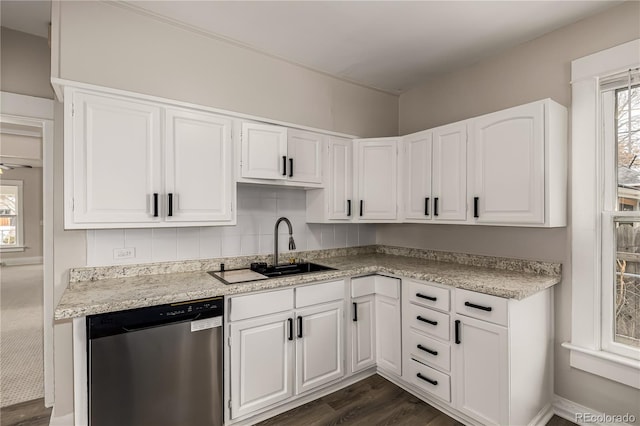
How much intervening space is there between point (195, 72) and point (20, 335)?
3708 millimetres

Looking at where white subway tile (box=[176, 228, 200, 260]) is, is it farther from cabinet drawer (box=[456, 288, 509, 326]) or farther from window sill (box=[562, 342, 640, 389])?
window sill (box=[562, 342, 640, 389])

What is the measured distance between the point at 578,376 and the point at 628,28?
2241 mm

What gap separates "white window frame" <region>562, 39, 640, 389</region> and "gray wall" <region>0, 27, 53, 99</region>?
3.72 meters

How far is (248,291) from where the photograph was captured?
1.93m

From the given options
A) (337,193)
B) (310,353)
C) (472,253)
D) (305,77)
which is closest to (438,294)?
(472,253)

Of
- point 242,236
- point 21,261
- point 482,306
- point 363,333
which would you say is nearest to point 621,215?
point 482,306

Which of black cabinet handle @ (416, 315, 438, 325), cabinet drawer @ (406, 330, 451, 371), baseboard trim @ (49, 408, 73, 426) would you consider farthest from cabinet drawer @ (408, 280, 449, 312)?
baseboard trim @ (49, 408, 73, 426)

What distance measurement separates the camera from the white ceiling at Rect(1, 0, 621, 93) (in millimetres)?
1944

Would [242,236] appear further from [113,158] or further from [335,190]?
[113,158]

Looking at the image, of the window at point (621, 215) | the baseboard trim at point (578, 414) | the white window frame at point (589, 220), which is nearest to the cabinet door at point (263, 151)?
the white window frame at point (589, 220)

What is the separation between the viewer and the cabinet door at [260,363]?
1.90 m

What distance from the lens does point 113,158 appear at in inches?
71.0

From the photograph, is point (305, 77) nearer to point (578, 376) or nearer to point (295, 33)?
point (295, 33)

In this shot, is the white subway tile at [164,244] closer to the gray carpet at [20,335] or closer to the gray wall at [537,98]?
the gray carpet at [20,335]
